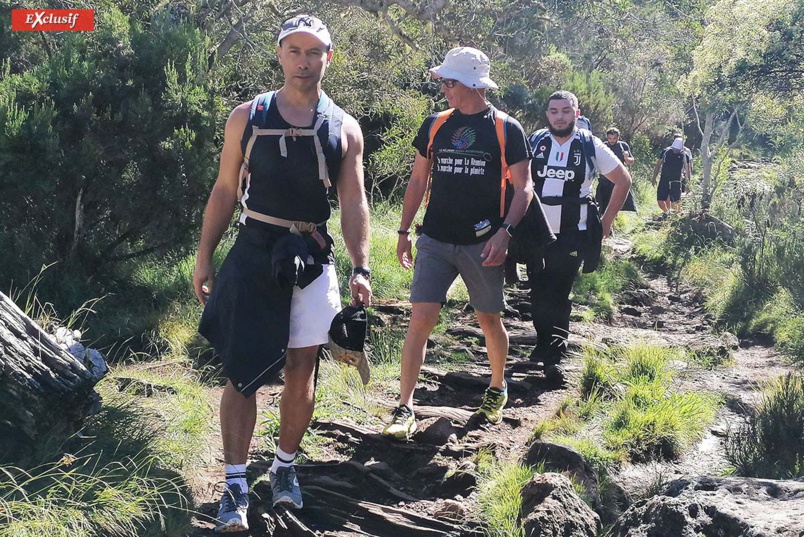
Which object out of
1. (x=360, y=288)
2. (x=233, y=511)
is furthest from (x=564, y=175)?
(x=233, y=511)

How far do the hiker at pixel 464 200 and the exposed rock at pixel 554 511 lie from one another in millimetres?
1294

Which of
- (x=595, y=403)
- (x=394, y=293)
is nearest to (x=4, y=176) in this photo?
(x=394, y=293)

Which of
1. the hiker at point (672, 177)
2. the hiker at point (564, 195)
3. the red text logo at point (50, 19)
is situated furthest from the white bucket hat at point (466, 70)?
the hiker at point (672, 177)

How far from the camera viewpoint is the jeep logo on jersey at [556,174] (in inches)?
281

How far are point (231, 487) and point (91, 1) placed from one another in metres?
7.23

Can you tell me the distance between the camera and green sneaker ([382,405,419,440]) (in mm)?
5363

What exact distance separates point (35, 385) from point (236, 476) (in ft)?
3.11

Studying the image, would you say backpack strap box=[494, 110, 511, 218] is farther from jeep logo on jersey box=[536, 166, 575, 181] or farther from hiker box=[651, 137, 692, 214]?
hiker box=[651, 137, 692, 214]

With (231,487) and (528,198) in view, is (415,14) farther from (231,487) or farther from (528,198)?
(231,487)

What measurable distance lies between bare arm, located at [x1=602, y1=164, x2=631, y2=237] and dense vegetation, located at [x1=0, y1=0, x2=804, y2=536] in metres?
1.10

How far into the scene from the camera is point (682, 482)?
3.79 meters

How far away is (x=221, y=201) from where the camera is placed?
14.4 ft

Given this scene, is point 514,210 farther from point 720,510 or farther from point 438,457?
point 720,510

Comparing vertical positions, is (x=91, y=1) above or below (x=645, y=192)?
above
